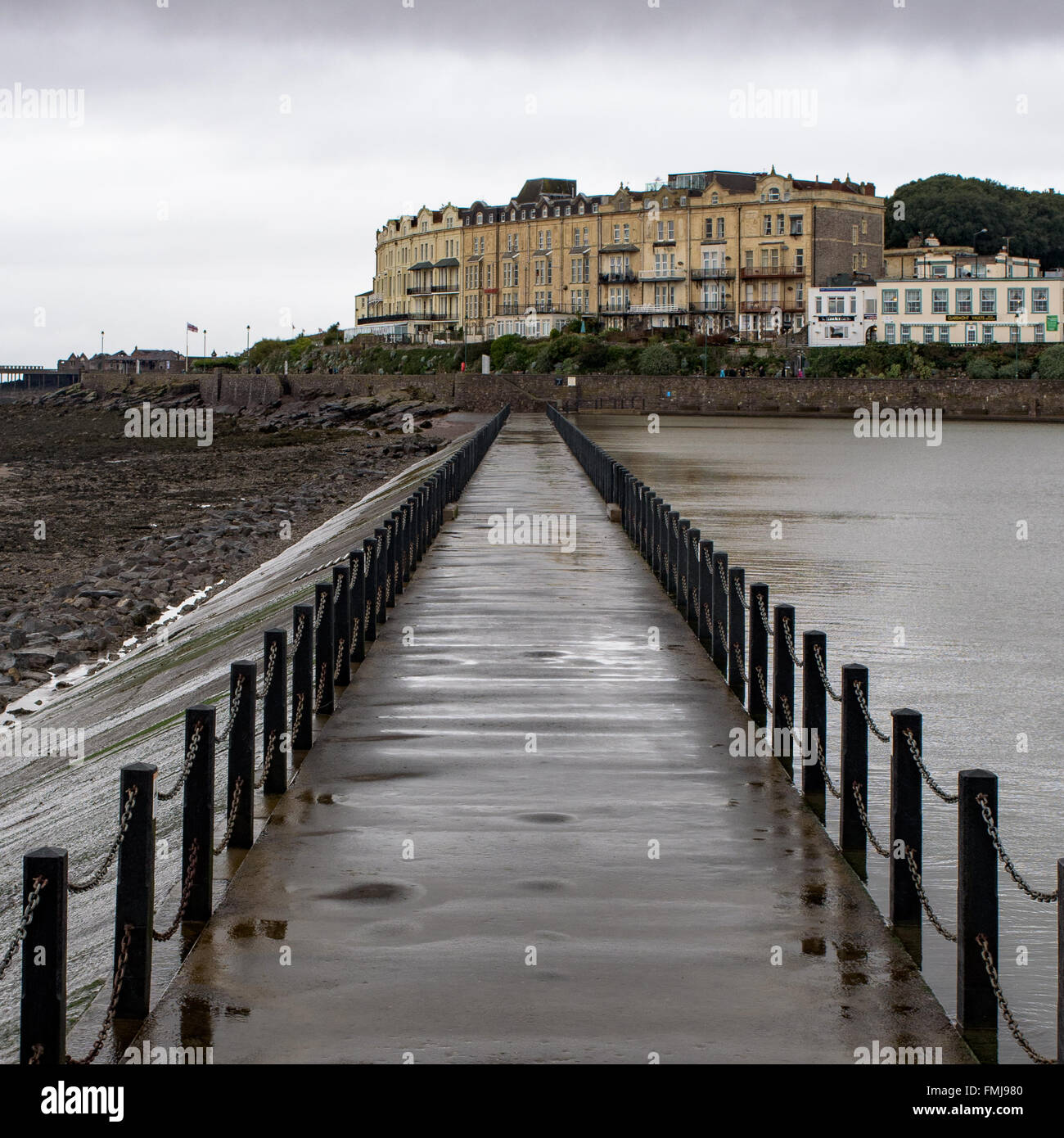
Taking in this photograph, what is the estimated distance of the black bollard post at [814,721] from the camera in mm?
8266

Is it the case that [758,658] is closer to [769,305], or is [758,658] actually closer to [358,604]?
[358,604]

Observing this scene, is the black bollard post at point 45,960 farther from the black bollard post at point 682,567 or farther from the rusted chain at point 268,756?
the black bollard post at point 682,567

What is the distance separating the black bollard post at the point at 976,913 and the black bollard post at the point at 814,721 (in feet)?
8.76

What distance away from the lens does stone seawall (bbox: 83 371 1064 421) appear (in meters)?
90.1

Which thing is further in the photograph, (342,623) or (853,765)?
(342,623)

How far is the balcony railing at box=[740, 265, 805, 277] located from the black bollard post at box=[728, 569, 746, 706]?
4056 inches

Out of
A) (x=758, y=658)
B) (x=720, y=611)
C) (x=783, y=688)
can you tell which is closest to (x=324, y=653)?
(x=758, y=658)

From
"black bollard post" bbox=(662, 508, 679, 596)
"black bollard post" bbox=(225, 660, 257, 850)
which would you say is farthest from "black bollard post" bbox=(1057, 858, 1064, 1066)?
"black bollard post" bbox=(662, 508, 679, 596)

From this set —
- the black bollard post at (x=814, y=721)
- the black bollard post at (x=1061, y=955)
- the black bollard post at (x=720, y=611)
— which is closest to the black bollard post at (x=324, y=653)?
the black bollard post at (x=720, y=611)

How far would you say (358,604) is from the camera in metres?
12.5

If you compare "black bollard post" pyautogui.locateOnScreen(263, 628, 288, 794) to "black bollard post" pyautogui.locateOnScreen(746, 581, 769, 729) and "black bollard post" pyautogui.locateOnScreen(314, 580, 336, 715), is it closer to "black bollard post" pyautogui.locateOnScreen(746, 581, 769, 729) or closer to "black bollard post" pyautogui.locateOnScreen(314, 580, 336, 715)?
"black bollard post" pyautogui.locateOnScreen(314, 580, 336, 715)

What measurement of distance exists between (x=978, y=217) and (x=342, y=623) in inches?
5446
